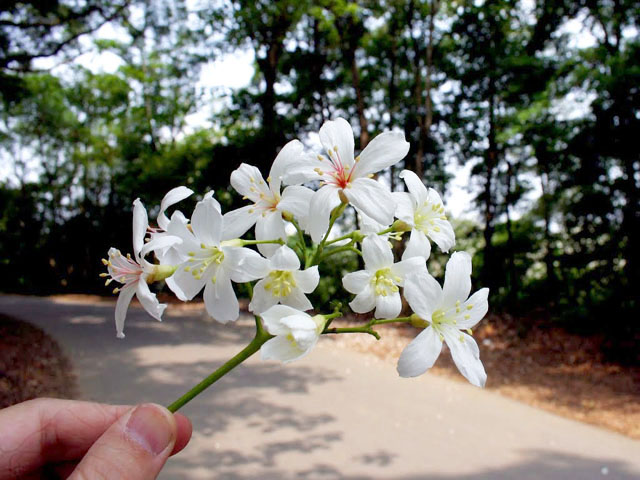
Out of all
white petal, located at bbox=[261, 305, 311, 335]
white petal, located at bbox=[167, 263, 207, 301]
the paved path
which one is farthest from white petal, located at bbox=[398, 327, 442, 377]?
the paved path

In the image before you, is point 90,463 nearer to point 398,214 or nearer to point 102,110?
point 398,214

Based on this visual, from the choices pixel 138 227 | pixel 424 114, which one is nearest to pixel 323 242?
pixel 138 227

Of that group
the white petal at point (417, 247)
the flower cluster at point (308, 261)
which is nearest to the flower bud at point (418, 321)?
the flower cluster at point (308, 261)

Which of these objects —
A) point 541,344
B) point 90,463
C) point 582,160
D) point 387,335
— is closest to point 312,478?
point 90,463

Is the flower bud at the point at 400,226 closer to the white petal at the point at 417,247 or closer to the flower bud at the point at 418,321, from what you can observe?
the white petal at the point at 417,247

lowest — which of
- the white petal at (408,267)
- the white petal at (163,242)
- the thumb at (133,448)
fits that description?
the thumb at (133,448)

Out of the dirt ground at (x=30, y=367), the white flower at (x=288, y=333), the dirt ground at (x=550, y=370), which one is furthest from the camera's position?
the dirt ground at (x=550, y=370)

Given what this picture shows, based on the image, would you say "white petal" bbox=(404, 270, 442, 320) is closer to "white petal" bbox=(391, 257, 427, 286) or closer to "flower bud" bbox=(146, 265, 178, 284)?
"white petal" bbox=(391, 257, 427, 286)
